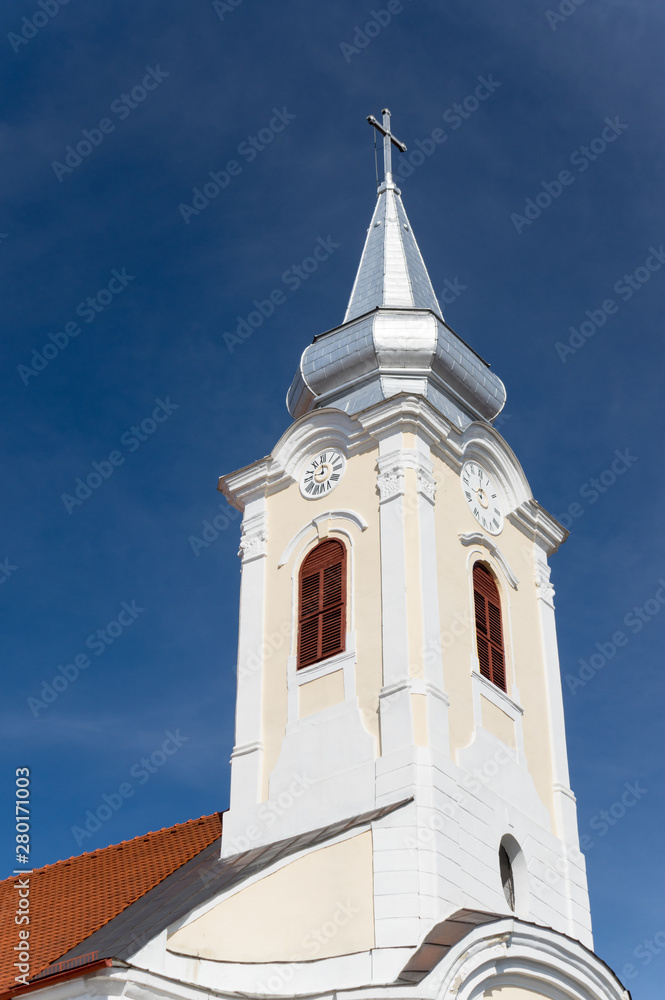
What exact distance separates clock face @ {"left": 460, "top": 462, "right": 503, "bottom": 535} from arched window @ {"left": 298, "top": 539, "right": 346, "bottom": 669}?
7.79 feet

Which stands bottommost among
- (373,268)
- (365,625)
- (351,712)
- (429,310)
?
(351,712)

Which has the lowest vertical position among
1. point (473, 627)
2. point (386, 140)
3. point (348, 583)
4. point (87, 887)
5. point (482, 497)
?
point (87, 887)

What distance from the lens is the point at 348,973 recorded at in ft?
51.1

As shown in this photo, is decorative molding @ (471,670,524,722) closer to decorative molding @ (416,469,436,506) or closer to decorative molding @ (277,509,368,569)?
decorative molding @ (416,469,436,506)

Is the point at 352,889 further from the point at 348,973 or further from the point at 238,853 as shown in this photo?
the point at 238,853

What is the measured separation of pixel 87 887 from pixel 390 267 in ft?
39.8

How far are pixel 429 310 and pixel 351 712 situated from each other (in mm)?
7603

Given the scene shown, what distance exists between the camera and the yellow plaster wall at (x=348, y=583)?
18.6 meters

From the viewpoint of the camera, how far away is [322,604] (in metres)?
19.9

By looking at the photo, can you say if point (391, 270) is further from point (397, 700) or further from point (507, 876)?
point (507, 876)

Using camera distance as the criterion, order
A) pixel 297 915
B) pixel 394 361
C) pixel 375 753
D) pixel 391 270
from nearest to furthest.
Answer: pixel 297 915, pixel 375 753, pixel 394 361, pixel 391 270

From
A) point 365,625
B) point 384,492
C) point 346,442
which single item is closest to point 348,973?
point 365,625

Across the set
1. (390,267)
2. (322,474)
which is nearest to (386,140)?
(390,267)

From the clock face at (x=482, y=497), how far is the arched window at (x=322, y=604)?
2.37 meters
